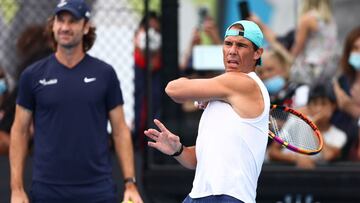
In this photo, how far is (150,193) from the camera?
7305mm

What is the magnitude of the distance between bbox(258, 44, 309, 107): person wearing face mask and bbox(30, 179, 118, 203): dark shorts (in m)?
2.08

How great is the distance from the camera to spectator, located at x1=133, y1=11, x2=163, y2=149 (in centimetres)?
742

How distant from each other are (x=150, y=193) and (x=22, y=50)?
4.99 ft

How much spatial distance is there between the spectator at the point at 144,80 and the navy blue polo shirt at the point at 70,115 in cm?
151

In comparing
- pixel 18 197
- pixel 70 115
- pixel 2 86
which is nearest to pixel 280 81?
pixel 2 86

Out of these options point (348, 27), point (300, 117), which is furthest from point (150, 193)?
point (348, 27)

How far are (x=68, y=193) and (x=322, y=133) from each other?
2.46 m

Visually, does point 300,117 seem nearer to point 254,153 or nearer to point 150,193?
point 254,153

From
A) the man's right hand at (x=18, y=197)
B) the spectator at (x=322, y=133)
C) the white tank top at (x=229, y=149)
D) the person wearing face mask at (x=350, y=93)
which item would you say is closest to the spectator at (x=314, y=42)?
the person wearing face mask at (x=350, y=93)

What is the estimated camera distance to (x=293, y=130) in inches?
211

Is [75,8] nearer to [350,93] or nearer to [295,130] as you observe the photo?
[295,130]

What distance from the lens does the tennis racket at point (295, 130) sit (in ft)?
16.9

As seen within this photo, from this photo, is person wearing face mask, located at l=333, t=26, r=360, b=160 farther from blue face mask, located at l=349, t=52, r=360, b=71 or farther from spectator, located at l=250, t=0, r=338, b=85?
spectator, located at l=250, t=0, r=338, b=85

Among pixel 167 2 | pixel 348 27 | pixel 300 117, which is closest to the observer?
pixel 300 117
